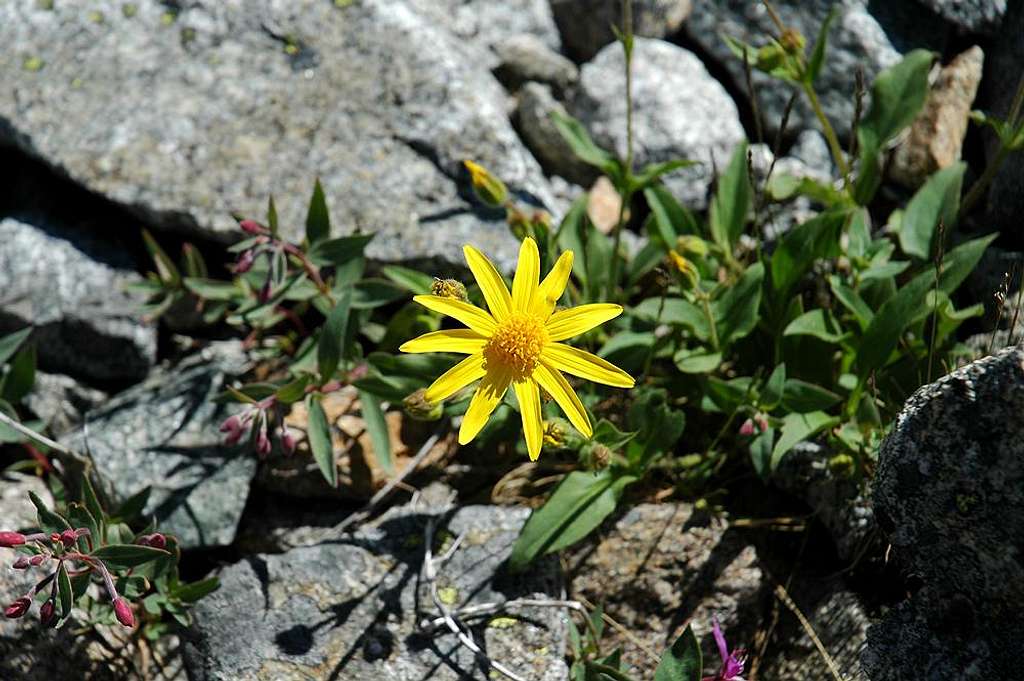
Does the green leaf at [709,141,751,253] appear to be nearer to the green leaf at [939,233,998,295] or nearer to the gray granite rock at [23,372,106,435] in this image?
the green leaf at [939,233,998,295]

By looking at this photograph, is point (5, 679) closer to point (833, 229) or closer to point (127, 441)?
point (127, 441)

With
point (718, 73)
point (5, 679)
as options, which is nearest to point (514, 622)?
point (5, 679)

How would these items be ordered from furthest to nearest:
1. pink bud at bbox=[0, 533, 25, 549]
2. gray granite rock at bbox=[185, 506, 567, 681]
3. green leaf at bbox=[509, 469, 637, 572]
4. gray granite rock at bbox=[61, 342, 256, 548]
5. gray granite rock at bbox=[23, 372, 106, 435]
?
gray granite rock at bbox=[23, 372, 106, 435] < gray granite rock at bbox=[61, 342, 256, 548] < green leaf at bbox=[509, 469, 637, 572] < gray granite rock at bbox=[185, 506, 567, 681] < pink bud at bbox=[0, 533, 25, 549]

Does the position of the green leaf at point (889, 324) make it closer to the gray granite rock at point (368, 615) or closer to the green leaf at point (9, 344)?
the gray granite rock at point (368, 615)

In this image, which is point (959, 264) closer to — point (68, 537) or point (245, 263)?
point (245, 263)

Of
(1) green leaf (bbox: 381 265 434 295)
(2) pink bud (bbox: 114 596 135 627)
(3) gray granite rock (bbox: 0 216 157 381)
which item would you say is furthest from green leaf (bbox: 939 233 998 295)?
(3) gray granite rock (bbox: 0 216 157 381)

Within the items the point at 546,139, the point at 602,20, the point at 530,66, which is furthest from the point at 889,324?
the point at 602,20

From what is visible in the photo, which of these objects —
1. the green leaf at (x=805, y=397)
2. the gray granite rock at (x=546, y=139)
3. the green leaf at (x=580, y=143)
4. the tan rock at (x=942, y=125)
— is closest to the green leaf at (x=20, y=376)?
the green leaf at (x=580, y=143)

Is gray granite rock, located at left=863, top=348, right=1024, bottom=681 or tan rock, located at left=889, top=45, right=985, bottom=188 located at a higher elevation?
tan rock, located at left=889, top=45, right=985, bottom=188
